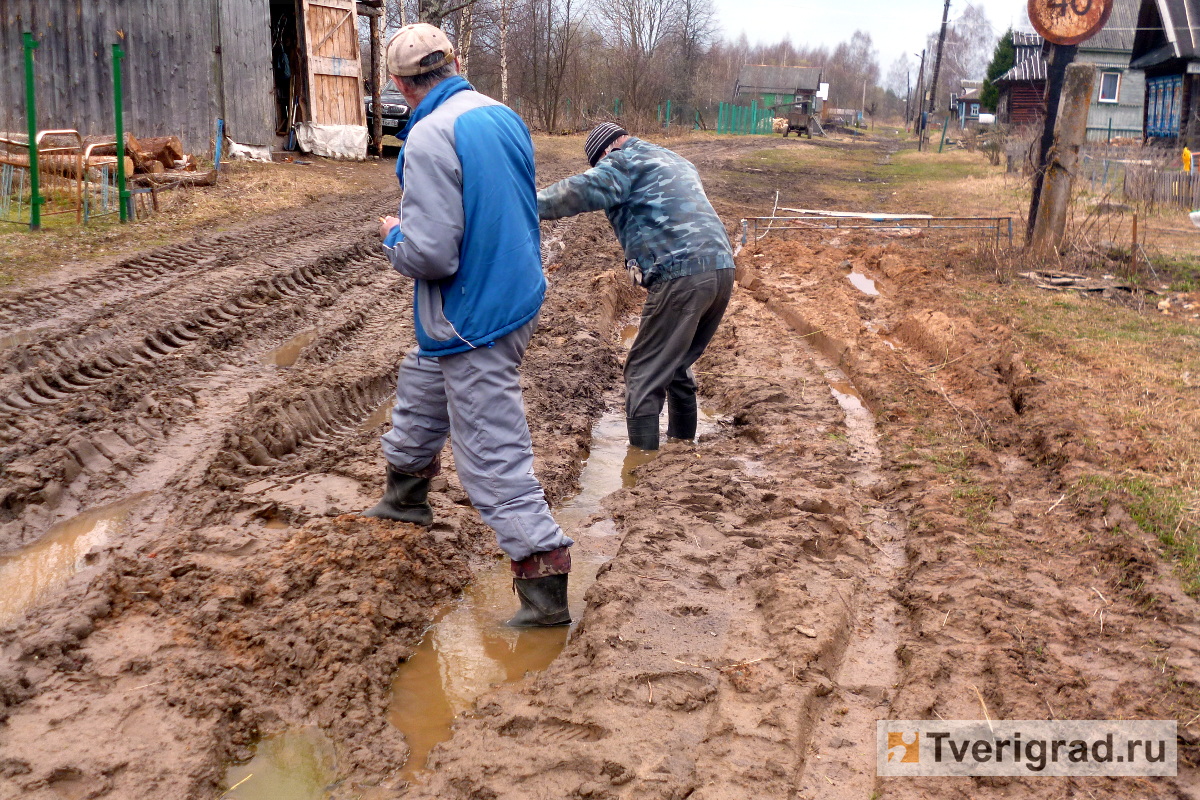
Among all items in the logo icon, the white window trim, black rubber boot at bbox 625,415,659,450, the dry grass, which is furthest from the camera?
the white window trim

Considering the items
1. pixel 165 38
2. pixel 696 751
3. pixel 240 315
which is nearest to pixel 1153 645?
pixel 696 751

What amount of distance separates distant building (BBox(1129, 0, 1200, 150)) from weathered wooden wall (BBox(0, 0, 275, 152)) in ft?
74.6

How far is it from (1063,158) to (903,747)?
9859 millimetres

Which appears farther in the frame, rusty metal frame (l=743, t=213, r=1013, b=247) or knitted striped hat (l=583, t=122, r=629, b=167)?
rusty metal frame (l=743, t=213, r=1013, b=247)

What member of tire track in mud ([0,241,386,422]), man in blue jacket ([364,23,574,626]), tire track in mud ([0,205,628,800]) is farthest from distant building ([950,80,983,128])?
man in blue jacket ([364,23,574,626])

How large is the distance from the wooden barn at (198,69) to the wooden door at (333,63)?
2cm

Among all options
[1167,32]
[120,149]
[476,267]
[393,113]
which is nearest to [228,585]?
[476,267]

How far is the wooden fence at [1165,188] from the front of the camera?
53.0ft

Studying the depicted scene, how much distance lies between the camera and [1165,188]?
16578mm

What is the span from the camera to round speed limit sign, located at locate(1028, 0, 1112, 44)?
1087 centimetres

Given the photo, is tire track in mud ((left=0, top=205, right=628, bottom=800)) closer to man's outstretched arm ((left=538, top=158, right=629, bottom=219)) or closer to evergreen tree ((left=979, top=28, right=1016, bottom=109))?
man's outstretched arm ((left=538, top=158, right=629, bottom=219))

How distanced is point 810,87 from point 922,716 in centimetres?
7674

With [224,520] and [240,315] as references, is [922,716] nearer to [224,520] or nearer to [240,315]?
[224,520]

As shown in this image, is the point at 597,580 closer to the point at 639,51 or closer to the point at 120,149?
the point at 120,149
